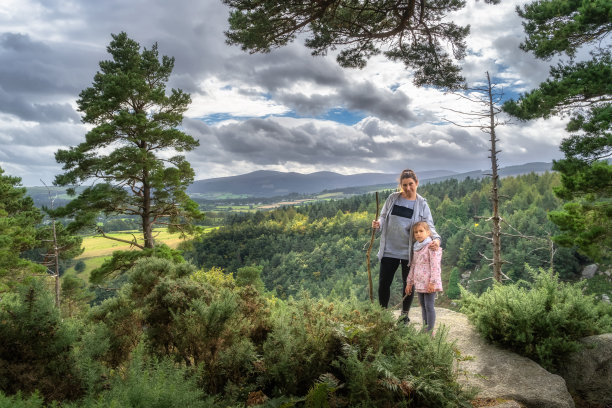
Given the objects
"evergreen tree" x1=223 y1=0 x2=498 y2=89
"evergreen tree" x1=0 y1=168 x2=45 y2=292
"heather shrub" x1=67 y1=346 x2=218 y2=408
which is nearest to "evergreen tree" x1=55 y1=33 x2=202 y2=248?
"evergreen tree" x1=0 y1=168 x2=45 y2=292

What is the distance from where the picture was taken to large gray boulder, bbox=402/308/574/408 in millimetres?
3539

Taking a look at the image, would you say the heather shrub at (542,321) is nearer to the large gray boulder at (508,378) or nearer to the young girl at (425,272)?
the large gray boulder at (508,378)

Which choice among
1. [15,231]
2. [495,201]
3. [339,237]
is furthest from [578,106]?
[339,237]

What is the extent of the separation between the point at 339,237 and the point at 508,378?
348ft

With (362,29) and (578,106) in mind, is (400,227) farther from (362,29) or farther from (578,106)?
(578,106)

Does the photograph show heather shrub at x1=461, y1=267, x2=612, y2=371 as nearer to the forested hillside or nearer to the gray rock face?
the gray rock face

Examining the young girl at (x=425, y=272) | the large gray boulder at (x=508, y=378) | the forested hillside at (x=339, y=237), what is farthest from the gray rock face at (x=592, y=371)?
the forested hillside at (x=339, y=237)

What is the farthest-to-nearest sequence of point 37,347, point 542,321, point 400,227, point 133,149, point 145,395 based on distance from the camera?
point 133,149 < point 400,227 < point 542,321 < point 37,347 < point 145,395

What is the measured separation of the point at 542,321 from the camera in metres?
4.55

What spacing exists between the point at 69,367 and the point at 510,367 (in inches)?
179

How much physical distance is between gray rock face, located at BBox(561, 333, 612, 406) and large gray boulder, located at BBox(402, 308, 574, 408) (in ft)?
2.36

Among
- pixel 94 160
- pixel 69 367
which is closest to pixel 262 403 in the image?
pixel 69 367

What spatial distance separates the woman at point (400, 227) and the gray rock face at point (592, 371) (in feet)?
7.09

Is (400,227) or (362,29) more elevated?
(362,29)
